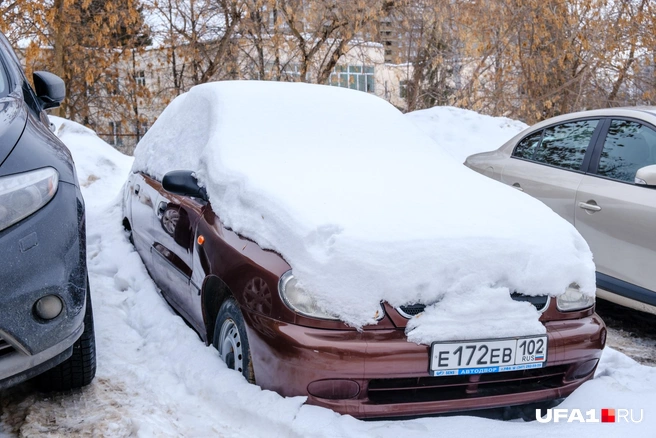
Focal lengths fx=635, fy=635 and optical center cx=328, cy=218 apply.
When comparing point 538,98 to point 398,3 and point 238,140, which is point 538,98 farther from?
point 238,140

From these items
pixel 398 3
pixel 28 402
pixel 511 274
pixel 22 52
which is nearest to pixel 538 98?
pixel 398 3

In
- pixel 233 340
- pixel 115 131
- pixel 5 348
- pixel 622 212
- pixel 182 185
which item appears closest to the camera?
pixel 5 348

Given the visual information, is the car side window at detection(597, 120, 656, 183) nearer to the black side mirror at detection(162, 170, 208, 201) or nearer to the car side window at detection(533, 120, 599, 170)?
the car side window at detection(533, 120, 599, 170)

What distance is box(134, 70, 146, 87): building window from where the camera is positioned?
19.8 m

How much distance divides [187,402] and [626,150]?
3367 millimetres

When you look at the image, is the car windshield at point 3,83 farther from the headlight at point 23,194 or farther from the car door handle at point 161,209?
the car door handle at point 161,209

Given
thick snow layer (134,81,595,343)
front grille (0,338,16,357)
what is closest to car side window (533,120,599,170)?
thick snow layer (134,81,595,343)

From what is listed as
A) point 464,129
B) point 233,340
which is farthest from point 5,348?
point 464,129

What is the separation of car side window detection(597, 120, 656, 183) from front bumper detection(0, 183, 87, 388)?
350 centimetres

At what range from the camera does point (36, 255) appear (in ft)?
7.13

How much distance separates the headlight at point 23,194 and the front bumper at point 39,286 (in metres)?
0.02

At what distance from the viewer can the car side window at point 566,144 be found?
15.5 feet

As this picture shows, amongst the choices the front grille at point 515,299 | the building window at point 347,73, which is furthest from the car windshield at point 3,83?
the building window at point 347,73

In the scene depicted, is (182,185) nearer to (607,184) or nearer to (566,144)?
(607,184)
